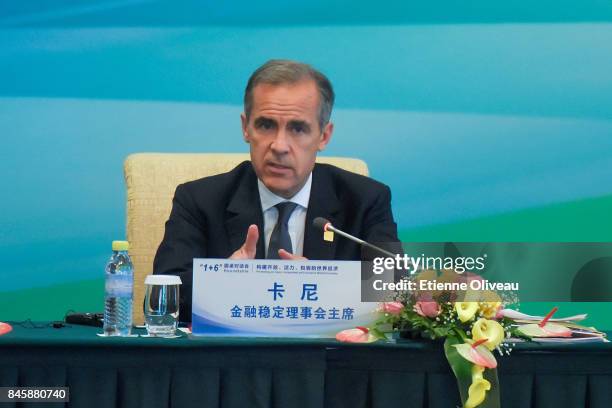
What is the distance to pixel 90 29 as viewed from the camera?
3.53 meters

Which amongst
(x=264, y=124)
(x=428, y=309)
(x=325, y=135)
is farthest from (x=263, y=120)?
(x=428, y=309)

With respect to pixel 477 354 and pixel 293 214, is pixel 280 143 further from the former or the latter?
pixel 477 354

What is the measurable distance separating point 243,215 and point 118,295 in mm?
755

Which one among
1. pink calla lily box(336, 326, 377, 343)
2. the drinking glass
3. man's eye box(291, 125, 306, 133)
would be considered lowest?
pink calla lily box(336, 326, 377, 343)

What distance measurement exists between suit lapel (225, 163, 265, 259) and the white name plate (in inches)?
29.8

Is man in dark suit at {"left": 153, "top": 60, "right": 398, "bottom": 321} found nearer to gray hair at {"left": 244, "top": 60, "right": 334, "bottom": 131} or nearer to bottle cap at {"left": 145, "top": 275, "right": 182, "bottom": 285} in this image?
gray hair at {"left": 244, "top": 60, "right": 334, "bottom": 131}

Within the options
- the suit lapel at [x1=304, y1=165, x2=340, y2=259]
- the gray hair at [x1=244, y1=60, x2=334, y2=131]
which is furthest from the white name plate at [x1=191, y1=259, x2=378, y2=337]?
the gray hair at [x1=244, y1=60, x2=334, y2=131]

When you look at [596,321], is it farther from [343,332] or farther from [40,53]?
[40,53]

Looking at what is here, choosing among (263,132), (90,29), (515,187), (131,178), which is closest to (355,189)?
(263,132)

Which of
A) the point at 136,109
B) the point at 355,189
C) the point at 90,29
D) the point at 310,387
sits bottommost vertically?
the point at 310,387

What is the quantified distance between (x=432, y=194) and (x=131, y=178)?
130cm

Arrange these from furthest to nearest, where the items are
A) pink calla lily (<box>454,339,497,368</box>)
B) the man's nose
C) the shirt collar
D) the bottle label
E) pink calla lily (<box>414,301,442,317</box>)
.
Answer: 1. the shirt collar
2. the man's nose
3. the bottle label
4. pink calla lily (<box>414,301,442,317</box>)
5. pink calla lily (<box>454,339,497,368</box>)

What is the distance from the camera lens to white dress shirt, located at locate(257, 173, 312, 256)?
2.76 m

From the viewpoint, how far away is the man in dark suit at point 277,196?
106 inches
